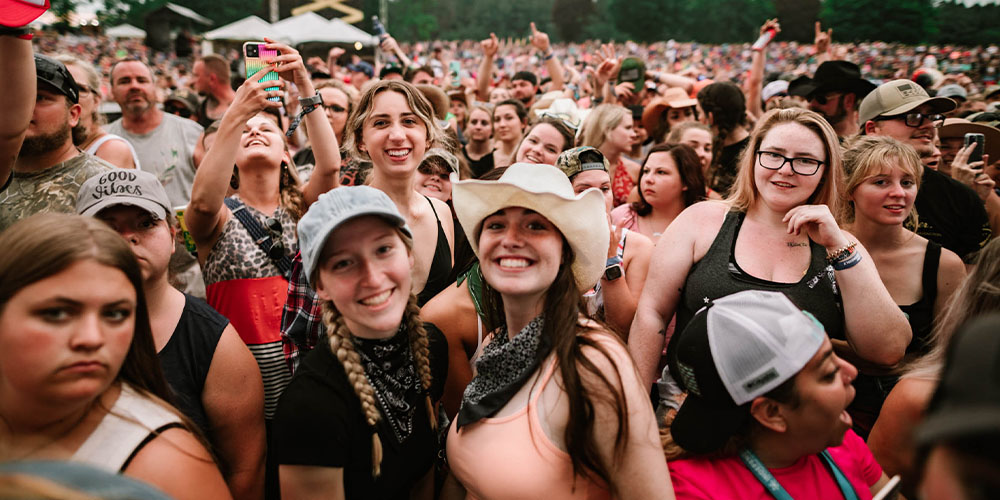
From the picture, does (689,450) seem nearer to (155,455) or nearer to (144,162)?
(155,455)

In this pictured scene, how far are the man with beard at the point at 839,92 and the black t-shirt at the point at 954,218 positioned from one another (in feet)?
5.30

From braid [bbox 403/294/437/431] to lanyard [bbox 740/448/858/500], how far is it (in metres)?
1.07

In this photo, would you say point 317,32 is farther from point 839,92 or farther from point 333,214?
point 333,214

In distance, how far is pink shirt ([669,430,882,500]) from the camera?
5.77 ft

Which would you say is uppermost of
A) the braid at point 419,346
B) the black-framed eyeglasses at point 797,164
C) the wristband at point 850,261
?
the black-framed eyeglasses at point 797,164

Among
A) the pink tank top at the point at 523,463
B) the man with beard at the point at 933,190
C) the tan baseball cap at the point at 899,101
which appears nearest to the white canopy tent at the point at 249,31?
the tan baseball cap at the point at 899,101

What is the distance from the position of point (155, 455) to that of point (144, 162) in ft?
14.7

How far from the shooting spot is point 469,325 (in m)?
2.51

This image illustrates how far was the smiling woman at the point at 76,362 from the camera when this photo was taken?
137 cm

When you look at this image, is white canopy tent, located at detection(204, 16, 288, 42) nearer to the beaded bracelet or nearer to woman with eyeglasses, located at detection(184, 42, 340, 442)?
woman with eyeglasses, located at detection(184, 42, 340, 442)

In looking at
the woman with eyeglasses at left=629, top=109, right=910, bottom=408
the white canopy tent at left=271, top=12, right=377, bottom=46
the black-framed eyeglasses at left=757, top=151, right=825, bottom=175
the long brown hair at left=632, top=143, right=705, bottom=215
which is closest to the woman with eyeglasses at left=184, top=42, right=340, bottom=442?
the woman with eyeglasses at left=629, top=109, right=910, bottom=408

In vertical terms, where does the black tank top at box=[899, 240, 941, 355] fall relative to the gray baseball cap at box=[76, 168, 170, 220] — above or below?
below

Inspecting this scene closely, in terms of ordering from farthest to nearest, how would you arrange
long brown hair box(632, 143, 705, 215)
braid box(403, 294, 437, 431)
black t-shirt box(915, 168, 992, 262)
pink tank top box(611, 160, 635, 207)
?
pink tank top box(611, 160, 635, 207) → long brown hair box(632, 143, 705, 215) → black t-shirt box(915, 168, 992, 262) → braid box(403, 294, 437, 431)

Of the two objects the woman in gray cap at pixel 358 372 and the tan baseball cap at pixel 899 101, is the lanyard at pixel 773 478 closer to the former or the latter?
the woman in gray cap at pixel 358 372
